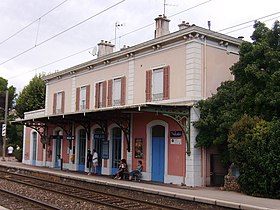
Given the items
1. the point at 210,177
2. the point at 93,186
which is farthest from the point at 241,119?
the point at 93,186

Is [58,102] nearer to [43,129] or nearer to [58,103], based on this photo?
[58,103]

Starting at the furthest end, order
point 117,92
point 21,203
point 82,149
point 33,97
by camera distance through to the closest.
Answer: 1. point 33,97
2. point 82,149
3. point 117,92
4. point 21,203

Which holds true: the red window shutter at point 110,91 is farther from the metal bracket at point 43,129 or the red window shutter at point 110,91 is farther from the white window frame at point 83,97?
the metal bracket at point 43,129

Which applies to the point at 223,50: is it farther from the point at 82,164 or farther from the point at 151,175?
the point at 82,164

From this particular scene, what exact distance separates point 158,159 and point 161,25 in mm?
7640

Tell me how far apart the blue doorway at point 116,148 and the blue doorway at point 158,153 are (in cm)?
305

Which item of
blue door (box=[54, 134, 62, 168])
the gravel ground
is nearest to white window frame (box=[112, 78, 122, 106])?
the gravel ground

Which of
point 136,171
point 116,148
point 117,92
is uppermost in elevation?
point 117,92

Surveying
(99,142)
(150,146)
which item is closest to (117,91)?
(99,142)

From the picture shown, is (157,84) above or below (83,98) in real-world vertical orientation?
above

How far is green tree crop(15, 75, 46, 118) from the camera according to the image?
1591 inches

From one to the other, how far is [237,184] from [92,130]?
10876 mm

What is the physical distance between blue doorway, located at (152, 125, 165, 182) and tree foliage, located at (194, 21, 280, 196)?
227cm

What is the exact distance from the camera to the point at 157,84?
19.4m
